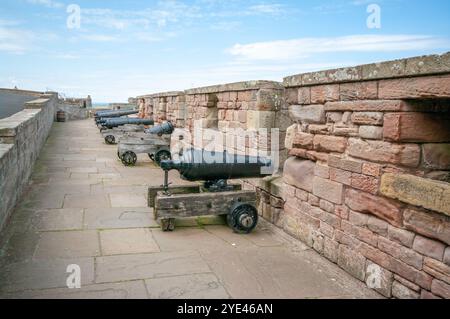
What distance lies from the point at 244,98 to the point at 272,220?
183 cm

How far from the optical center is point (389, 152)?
300 centimetres

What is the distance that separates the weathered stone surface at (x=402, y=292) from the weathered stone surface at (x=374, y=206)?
0.48 meters

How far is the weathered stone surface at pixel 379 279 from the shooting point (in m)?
3.02

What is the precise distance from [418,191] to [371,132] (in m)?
0.67

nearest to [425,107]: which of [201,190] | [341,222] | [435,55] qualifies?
[435,55]

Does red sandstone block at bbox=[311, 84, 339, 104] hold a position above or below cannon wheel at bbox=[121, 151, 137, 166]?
above

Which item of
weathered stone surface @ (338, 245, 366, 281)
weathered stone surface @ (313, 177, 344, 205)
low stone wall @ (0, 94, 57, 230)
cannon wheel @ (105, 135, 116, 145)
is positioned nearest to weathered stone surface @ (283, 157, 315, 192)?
weathered stone surface @ (313, 177, 344, 205)

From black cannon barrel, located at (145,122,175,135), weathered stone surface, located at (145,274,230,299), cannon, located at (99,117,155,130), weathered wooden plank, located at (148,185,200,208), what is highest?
cannon, located at (99,117,155,130)

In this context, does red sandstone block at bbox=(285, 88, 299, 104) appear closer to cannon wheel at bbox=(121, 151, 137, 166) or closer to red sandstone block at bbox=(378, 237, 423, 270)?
red sandstone block at bbox=(378, 237, 423, 270)

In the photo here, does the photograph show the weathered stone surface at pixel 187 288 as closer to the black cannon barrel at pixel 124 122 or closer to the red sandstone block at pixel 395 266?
the red sandstone block at pixel 395 266

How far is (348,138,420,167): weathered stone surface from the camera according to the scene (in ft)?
9.59

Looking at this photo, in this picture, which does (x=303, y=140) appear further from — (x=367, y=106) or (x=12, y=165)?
(x=12, y=165)

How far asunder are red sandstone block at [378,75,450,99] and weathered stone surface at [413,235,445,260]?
1.02 m
